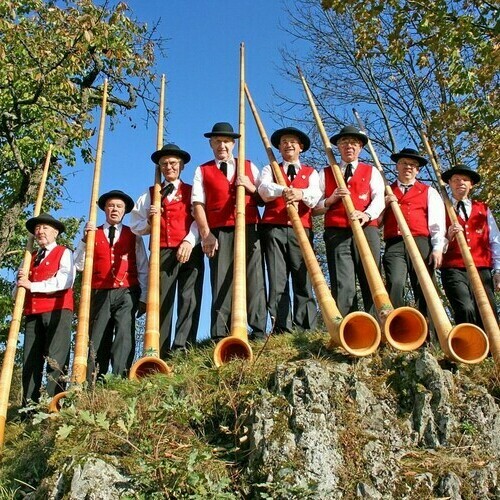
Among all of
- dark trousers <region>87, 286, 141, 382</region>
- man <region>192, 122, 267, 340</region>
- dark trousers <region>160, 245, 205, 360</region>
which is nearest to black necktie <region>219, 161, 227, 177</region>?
man <region>192, 122, 267, 340</region>

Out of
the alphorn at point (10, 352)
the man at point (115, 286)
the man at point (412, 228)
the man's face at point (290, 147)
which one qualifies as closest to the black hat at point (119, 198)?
the man at point (115, 286)

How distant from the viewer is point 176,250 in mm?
6848

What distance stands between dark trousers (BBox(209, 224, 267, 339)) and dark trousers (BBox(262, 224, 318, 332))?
3.9 inches

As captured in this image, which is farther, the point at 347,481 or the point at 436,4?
the point at 436,4

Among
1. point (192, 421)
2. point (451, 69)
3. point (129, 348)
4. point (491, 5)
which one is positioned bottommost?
point (192, 421)

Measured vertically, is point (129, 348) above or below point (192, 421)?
above

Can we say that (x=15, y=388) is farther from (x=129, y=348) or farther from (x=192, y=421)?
(x=192, y=421)

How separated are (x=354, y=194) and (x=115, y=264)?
2.61m

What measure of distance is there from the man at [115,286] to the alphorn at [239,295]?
57.0 inches

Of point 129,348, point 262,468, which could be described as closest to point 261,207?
point 129,348

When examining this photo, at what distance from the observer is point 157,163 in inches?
288

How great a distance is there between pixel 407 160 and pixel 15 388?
21.7ft

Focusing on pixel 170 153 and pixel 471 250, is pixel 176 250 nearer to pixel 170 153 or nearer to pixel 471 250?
pixel 170 153

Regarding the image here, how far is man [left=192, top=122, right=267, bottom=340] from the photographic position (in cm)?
634
